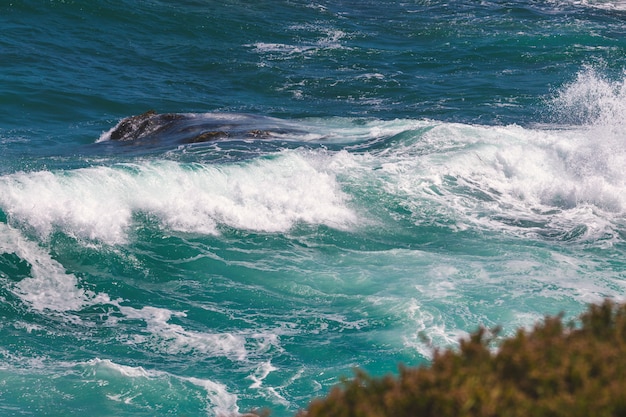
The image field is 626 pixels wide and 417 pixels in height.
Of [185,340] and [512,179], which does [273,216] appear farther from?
[512,179]

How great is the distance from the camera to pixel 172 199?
14.0 meters

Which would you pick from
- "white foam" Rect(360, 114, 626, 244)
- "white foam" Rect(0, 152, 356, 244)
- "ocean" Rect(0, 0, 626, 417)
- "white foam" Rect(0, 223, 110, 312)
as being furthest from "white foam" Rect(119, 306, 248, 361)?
"white foam" Rect(360, 114, 626, 244)

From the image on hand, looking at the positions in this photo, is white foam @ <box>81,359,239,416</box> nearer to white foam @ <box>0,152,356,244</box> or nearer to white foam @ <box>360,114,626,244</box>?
white foam @ <box>0,152,356,244</box>

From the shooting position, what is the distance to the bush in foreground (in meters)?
3.71

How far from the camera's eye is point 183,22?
30719 mm

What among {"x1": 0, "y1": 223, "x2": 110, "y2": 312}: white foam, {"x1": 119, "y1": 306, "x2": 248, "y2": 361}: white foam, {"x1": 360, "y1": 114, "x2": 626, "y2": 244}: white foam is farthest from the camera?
{"x1": 360, "y1": 114, "x2": 626, "y2": 244}: white foam

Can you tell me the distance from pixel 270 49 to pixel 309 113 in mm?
7228

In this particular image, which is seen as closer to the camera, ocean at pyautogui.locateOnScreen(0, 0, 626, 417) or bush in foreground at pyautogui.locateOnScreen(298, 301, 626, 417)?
bush in foreground at pyautogui.locateOnScreen(298, 301, 626, 417)

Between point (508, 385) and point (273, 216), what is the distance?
10.1m

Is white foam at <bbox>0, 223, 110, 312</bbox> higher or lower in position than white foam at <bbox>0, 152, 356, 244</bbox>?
lower

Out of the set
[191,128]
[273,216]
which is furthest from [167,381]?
[191,128]

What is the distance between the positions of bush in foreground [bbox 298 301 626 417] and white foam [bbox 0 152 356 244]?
30.5ft

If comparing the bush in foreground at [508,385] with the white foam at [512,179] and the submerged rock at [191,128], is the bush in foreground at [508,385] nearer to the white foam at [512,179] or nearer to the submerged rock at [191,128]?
the white foam at [512,179]

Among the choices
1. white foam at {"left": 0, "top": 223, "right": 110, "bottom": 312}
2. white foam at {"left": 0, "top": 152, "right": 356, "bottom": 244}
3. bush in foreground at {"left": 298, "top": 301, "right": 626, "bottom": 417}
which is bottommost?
white foam at {"left": 0, "top": 223, "right": 110, "bottom": 312}
